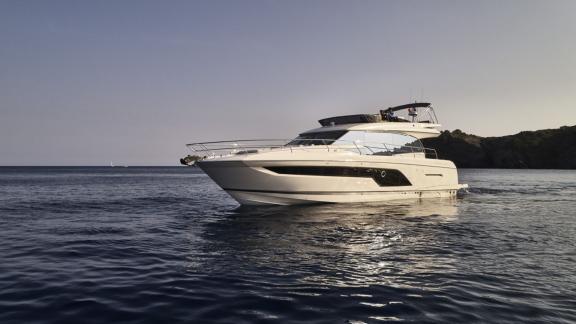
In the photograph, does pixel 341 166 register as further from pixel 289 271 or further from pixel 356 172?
pixel 289 271

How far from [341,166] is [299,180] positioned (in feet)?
6.34

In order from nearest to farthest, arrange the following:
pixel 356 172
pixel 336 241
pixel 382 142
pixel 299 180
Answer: pixel 336 241
pixel 299 180
pixel 356 172
pixel 382 142

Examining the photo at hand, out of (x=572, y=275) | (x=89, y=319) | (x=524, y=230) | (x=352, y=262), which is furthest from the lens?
(x=524, y=230)

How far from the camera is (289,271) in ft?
22.7

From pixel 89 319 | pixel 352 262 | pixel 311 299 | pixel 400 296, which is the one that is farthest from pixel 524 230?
pixel 89 319

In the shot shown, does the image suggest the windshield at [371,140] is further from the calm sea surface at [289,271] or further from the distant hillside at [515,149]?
the distant hillside at [515,149]

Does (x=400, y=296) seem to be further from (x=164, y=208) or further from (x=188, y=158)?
(x=164, y=208)

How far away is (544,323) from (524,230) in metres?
7.71

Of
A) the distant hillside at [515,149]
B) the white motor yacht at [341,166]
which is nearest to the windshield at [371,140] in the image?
the white motor yacht at [341,166]

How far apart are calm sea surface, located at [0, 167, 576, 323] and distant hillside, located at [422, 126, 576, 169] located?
329 ft

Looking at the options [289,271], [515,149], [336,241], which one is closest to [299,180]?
[336,241]

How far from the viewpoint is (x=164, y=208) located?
58.9 ft

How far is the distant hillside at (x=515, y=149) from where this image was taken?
336ft

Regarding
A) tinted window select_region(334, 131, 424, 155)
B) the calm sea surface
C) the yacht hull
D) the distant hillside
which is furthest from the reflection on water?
the distant hillside
